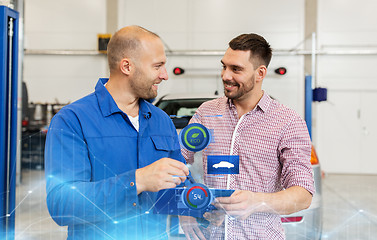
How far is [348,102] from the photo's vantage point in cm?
629

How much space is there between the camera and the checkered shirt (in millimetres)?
857

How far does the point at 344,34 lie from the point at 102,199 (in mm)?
6410

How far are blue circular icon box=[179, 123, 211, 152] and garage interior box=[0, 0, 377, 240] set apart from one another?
29 cm

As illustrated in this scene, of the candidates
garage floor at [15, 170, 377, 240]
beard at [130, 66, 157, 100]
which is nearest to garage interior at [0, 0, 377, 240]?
garage floor at [15, 170, 377, 240]

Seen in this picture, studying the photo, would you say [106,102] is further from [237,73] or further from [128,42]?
[237,73]

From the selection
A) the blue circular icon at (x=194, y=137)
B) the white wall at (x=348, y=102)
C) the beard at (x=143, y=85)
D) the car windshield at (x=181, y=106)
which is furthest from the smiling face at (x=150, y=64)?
the white wall at (x=348, y=102)

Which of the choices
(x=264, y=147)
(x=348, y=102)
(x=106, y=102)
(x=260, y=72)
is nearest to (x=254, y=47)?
(x=260, y=72)

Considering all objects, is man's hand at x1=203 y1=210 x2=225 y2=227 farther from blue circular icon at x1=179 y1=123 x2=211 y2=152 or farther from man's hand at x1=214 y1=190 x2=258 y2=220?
blue circular icon at x1=179 y1=123 x2=211 y2=152

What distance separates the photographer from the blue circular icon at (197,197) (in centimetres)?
69

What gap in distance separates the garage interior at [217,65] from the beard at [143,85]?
0.22 metres

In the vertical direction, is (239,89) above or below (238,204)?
above

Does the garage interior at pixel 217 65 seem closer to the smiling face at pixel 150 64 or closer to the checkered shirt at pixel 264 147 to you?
the checkered shirt at pixel 264 147

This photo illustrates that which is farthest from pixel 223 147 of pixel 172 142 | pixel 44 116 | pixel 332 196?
pixel 332 196

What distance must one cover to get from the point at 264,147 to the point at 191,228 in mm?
295
